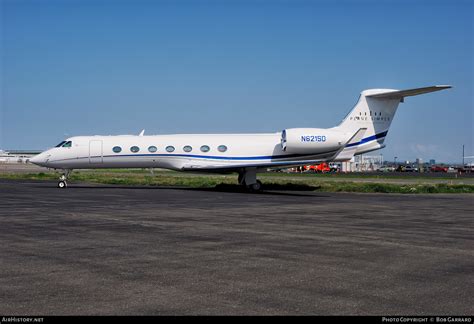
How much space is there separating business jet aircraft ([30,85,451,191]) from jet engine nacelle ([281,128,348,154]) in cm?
63

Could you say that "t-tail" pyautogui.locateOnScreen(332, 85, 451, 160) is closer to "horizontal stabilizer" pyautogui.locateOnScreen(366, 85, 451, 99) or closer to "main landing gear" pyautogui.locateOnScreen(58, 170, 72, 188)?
"horizontal stabilizer" pyautogui.locateOnScreen(366, 85, 451, 99)

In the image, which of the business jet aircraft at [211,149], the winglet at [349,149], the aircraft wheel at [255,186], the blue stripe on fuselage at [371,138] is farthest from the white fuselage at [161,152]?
the blue stripe on fuselage at [371,138]

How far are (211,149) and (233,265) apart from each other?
23.1m

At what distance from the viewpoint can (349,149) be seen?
30.9 m

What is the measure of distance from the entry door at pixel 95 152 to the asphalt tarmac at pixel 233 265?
612 inches

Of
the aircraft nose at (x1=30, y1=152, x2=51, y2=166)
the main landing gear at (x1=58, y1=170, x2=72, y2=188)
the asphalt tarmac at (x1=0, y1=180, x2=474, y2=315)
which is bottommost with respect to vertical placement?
the asphalt tarmac at (x1=0, y1=180, x2=474, y2=315)

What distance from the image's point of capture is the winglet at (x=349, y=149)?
30.5 metres

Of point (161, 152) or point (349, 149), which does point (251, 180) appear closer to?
point (161, 152)

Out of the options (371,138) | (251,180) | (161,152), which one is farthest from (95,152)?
(371,138)

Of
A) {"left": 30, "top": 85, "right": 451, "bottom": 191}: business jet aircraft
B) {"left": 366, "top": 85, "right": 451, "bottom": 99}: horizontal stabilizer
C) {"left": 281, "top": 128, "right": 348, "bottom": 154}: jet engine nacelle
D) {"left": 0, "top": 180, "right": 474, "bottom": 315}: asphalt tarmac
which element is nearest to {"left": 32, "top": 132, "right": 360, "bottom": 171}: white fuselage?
{"left": 30, "top": 85, "right": 451, "bottom": 191}: business jet aircraft

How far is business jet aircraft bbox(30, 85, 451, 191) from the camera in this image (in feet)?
102

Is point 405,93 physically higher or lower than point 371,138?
higher

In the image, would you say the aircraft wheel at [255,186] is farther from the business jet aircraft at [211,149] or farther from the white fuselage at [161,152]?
the white fuselage at [161,152]

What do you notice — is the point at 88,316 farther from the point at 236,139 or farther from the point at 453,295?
the point at 236,139
